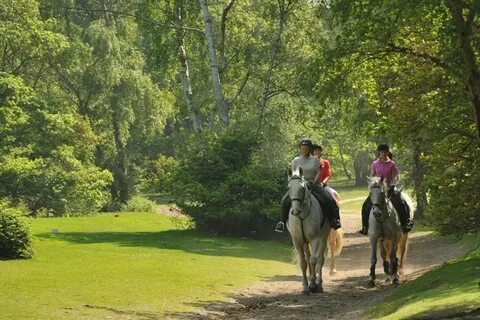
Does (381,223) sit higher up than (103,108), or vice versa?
(103,108)

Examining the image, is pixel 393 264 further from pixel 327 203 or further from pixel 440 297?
pixel 440 297

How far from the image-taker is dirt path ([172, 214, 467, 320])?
16250mm

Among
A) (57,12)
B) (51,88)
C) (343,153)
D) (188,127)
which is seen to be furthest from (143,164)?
(57,12)

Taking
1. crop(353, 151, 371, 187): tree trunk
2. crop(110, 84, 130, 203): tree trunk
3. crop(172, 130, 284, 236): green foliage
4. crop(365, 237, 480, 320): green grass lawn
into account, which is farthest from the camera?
crop(353, 151, 371, 187): tree trunk

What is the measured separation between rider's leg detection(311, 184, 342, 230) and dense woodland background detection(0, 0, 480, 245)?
73.2 inches

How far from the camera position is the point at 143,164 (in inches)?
3280

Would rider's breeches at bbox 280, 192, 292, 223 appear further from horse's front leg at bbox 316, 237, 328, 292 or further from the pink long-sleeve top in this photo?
the pink long-sleeve top

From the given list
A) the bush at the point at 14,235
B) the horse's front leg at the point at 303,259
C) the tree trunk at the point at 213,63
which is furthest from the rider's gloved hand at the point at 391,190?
the tree trunk at the point at 213,63

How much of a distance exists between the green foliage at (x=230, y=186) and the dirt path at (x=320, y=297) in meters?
6.05

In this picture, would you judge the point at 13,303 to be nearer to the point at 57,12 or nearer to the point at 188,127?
the point at 57,12

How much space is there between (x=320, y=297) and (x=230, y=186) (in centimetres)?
1640

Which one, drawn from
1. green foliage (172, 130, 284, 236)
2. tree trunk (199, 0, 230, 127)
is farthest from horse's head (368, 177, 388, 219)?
tree trunk (199, 0, 230, 127)

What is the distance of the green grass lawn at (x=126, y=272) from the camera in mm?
15914

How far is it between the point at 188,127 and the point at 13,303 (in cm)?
7605
